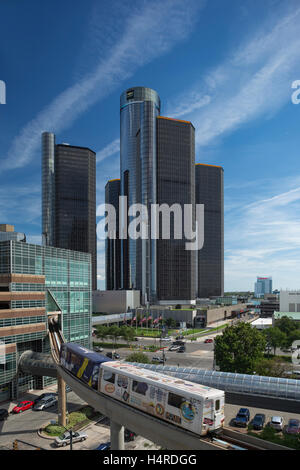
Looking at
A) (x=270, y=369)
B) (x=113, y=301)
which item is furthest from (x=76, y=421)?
(x=113, y=301)

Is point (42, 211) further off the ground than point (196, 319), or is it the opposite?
point (42, 211)

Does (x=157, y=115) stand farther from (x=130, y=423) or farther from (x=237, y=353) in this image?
(x=130, y=423)

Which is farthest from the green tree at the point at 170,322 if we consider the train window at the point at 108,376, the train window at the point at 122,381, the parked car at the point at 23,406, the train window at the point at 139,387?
the train window at the point at 139,387

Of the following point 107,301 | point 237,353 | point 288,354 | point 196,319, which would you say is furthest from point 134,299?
point 237,353

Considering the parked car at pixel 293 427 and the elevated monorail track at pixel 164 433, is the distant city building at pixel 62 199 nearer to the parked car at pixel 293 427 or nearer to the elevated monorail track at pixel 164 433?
the elevated monorail track at pixel 164 433

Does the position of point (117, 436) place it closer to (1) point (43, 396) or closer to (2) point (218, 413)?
(2) point (218, 413)

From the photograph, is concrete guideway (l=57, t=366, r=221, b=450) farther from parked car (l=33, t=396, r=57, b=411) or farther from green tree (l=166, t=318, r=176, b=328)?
green tree (l=166, t=318, r=176, b=328)
